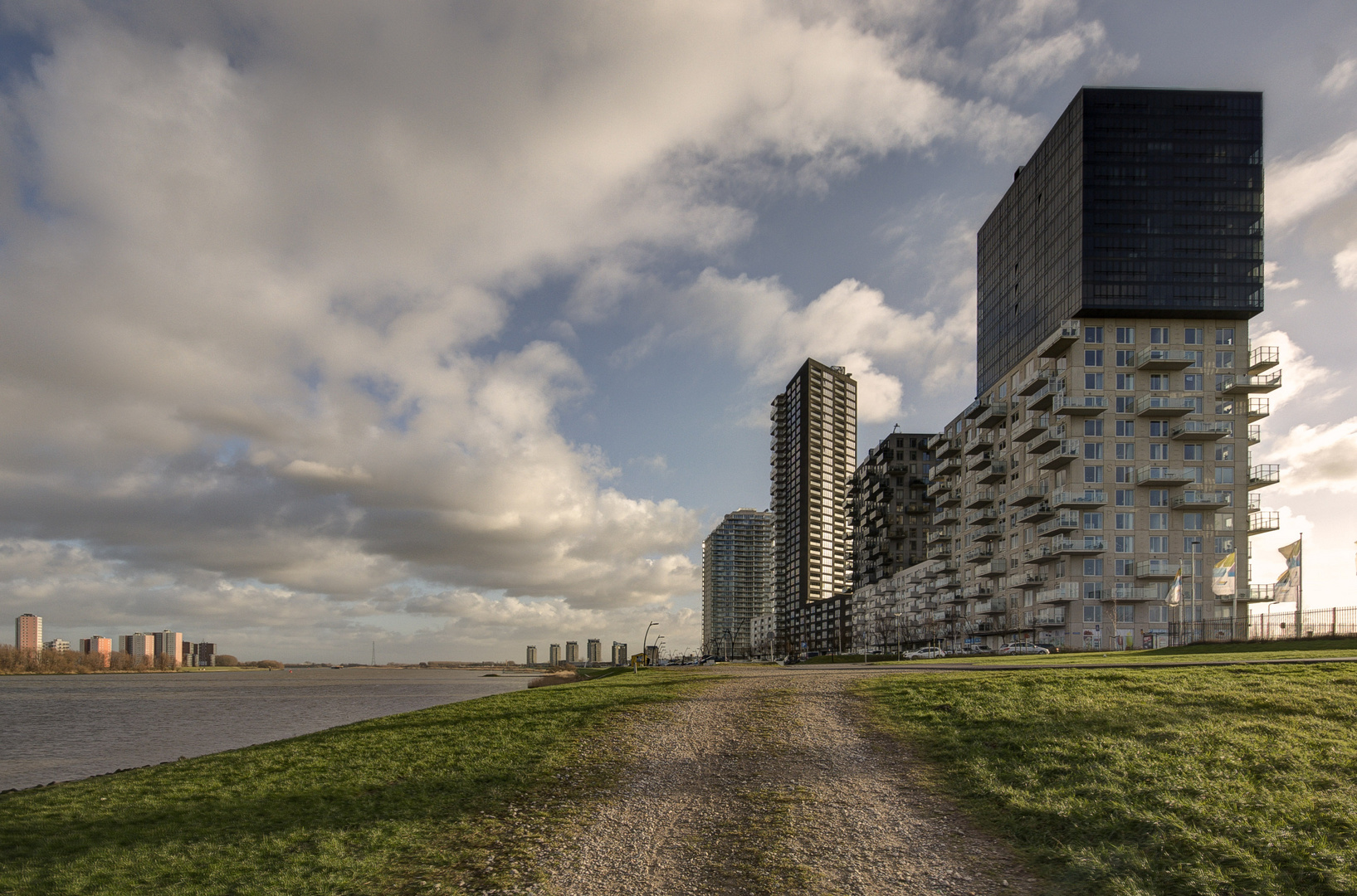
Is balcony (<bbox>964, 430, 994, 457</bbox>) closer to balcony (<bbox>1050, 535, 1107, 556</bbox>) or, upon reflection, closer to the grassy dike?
balcony (<bbox>1050, 535, 1107, 556</bbox>)

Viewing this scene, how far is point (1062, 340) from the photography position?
88750 mm

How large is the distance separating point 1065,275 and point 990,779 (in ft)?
292

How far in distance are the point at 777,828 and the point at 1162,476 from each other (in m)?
87.1

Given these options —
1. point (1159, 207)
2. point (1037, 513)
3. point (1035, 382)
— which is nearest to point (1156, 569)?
point (1037, 513)

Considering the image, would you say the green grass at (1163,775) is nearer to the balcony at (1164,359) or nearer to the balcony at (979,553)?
the balcony at (1164,359)

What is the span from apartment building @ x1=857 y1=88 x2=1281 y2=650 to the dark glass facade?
Result: 0.18m

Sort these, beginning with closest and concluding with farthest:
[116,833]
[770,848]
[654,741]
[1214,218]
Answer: [770,848], [116,833], [654,741], [1214,218]

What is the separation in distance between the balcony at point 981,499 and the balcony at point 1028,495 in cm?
735

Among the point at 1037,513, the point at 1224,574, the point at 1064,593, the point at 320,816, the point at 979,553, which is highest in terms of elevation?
the point at 1037,513

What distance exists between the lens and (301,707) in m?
53.7

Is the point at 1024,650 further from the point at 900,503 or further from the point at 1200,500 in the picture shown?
the point at 900,503

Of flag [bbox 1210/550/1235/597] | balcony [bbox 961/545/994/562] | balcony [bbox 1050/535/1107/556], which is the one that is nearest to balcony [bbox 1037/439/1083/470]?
balcony [bbox 1050/535/1107/556]

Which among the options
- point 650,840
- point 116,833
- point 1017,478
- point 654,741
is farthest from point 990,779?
point 1017,478

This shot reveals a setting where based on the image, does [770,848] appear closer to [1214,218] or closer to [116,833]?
[116,833]
